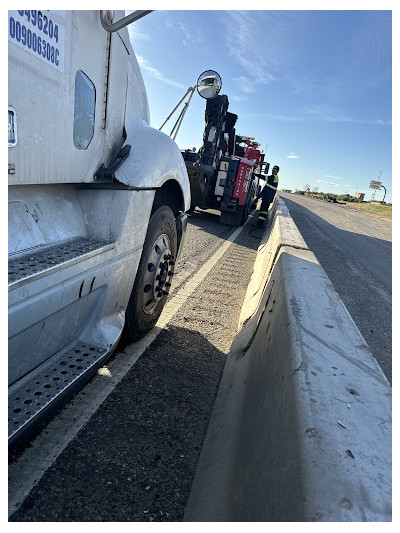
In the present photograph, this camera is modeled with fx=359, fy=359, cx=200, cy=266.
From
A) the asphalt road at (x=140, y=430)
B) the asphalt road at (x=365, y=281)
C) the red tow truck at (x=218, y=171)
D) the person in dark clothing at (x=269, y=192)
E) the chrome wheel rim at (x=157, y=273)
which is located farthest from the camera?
the person in dark clothing at (x=269, y=192)

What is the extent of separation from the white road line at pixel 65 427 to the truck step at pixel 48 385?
343 millimetres

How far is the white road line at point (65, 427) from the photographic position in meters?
1.71

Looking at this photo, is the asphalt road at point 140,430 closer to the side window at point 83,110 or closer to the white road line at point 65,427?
the white road line at point 65,427

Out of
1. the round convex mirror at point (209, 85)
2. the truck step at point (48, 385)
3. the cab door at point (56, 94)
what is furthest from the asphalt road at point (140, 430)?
the round convex mirror at point (209, 85)

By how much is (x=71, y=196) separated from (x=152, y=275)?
3.28 ft

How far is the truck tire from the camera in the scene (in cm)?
276

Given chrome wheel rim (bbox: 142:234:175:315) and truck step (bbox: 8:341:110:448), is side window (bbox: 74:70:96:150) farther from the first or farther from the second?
truck step (bbox: 8:341:110:448)

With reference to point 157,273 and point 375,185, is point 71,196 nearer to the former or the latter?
point 157,273

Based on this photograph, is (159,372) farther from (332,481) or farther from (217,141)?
(217,141)

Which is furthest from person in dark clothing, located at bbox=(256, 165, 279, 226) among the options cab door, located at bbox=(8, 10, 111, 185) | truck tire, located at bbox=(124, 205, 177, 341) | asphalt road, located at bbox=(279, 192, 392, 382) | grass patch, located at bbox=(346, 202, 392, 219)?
grass patch, located at bbox=(346, 202, 392, 219)
